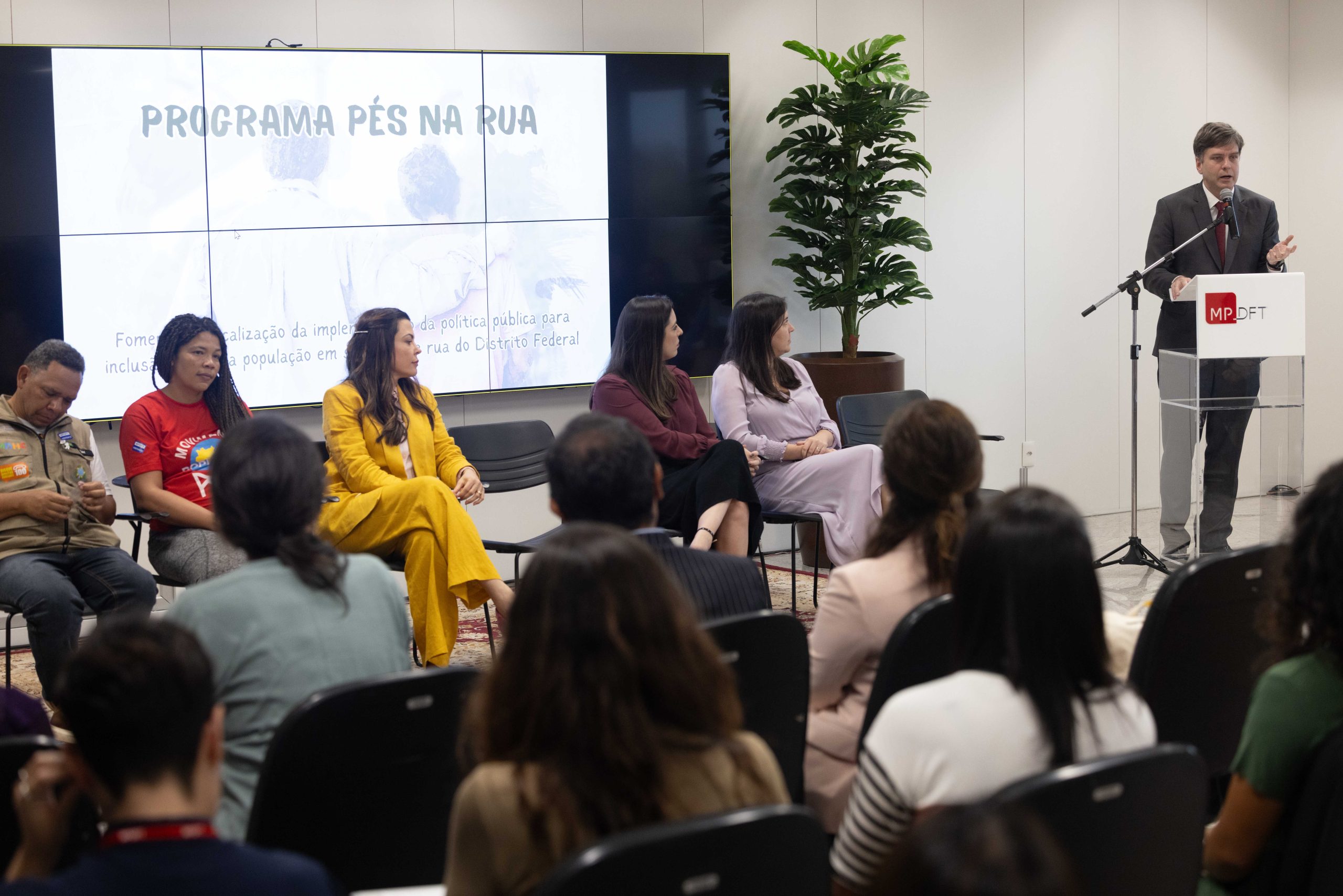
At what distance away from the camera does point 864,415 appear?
17.6ft

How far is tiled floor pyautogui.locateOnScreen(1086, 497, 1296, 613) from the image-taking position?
5094mm

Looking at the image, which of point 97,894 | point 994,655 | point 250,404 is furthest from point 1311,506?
point 250,404

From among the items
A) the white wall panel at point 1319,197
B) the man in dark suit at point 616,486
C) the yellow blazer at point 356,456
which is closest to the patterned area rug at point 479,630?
the yellow blazer at point 356,456

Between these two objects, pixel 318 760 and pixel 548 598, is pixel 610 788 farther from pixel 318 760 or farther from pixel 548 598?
pixel 318 760

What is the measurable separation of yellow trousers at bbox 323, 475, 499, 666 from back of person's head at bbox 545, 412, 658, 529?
1.77 m

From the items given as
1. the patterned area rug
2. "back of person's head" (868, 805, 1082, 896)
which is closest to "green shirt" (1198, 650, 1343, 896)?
"back of person's head" (868, 805, 1082, 896)

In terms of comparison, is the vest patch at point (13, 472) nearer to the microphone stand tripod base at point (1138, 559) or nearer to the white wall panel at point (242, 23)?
the white wall panel at point (242, 23)

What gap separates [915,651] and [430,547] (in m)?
2.25

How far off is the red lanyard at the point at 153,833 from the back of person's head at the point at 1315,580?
1.38 meters

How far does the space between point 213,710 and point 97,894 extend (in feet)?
0.75

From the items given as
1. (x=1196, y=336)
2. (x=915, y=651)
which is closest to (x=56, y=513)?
(x=915, y=651)

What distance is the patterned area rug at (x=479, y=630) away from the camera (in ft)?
15.1

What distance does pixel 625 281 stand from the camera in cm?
583

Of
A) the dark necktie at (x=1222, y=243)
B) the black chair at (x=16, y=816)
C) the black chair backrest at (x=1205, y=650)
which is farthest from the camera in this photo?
the dark necktie at (x=1222, y=243)
